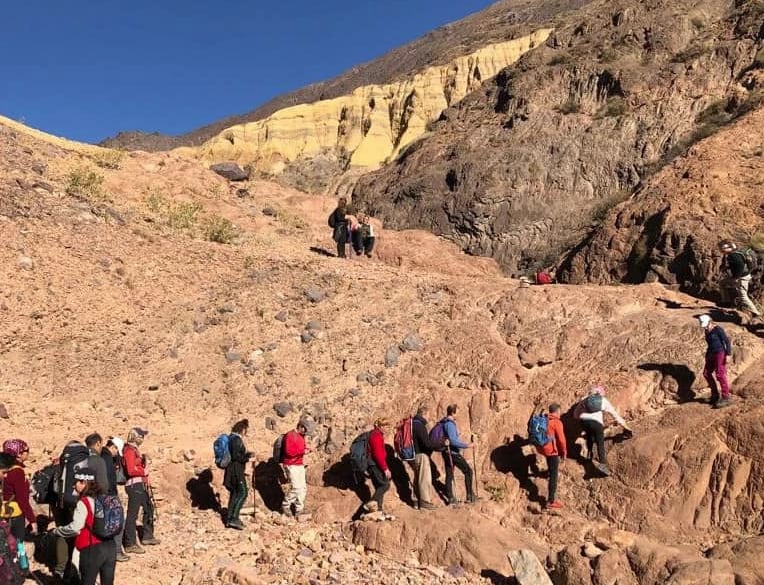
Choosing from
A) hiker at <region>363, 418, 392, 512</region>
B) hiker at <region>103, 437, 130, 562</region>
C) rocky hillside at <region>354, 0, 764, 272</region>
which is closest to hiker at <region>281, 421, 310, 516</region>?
hiker at <region>363, 418, 392, 512</region>

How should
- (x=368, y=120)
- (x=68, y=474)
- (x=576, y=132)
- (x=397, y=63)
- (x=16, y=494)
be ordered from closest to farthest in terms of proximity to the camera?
(x=16, y=494) → (x=68, y=474) → (x=576, y=132) → (x=368, y=120) → (x=397, y=63)

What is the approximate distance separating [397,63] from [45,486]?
98.8 m

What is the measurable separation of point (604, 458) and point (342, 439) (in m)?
3.95

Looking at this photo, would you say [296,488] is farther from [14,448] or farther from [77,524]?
[77,524]

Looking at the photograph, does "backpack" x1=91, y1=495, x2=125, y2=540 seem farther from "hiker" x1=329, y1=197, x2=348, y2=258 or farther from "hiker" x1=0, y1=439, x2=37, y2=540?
"hiker" x1=329, y1=197, x2=348, y2=258

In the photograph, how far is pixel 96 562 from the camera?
210 inches

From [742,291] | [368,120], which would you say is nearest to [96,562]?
[742,291]

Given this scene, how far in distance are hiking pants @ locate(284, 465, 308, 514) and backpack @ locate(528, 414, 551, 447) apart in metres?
3.13

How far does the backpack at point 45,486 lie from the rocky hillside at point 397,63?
7016 cm

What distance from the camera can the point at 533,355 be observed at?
1048 cm

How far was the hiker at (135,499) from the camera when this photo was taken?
7215 mm

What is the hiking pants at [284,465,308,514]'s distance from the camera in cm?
859

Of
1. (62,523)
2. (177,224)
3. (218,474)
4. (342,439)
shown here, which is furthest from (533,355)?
(177,224)

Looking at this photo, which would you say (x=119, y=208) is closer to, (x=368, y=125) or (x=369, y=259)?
(x=369, y=259)
